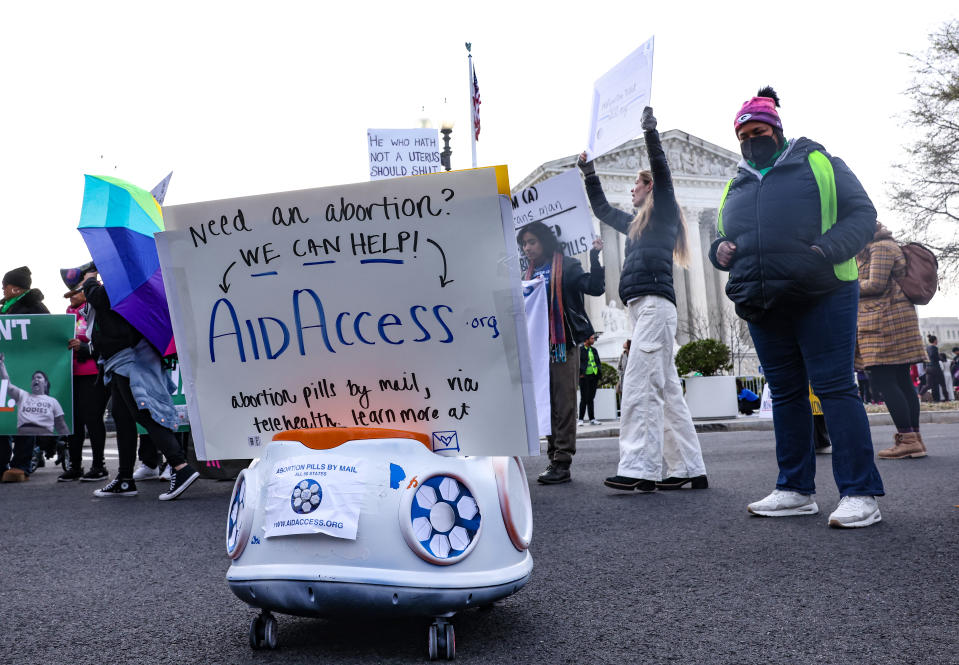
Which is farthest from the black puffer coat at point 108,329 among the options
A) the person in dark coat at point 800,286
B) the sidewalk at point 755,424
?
the sidewalk at point 755,424

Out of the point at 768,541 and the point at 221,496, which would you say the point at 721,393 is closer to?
the point at 221,496

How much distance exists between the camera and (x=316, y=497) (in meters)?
2.14

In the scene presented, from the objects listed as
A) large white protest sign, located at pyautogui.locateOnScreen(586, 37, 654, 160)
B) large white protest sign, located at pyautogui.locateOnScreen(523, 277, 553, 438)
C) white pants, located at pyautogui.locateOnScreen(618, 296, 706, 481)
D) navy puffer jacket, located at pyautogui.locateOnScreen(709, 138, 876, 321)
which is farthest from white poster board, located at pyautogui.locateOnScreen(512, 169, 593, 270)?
navy puffer jacket, located at pyautogui.locateOnScreen(709, 138, 876, 321)

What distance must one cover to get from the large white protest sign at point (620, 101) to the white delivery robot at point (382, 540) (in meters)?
3.42

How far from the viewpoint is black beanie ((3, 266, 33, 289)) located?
8.30 meters

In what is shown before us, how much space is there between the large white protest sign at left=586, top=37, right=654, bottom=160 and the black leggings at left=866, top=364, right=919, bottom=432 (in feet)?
10.6

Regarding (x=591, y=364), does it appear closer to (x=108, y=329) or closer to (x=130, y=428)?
(x=130, y=428)

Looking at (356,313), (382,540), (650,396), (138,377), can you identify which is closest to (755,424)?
(650,396)

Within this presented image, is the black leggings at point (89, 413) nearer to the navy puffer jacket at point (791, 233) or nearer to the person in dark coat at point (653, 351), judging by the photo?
the person in dark coat at point (653, 351)

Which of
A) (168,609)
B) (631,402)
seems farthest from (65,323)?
(168,609)

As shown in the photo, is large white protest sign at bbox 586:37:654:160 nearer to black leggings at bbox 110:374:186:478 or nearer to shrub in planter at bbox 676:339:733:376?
black leggings at bbox 110:374:186:478

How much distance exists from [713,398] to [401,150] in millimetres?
9788

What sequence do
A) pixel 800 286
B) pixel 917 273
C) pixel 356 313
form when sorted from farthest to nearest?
pixel 917 273 → pixel 800 286 → pixel 356 313

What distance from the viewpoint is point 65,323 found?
8164 mm
